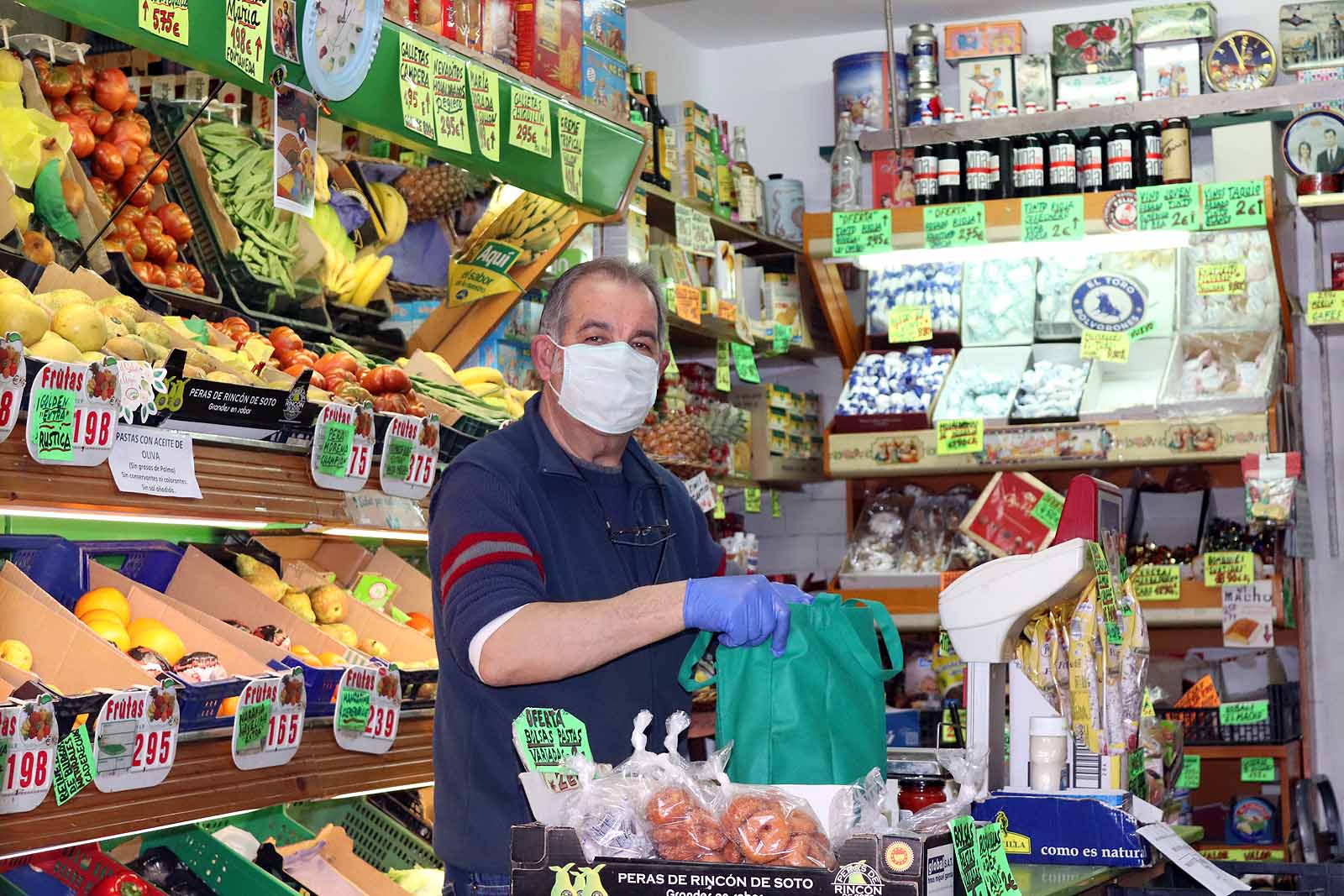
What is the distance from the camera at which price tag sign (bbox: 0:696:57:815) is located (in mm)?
2332

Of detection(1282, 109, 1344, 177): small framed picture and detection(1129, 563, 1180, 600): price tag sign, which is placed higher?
detection(1282, 109, 1344, 177): small framed picture

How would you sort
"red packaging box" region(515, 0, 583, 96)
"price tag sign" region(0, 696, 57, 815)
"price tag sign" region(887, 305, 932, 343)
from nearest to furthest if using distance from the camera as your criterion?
1. "price tag sign" region(0, 696, 57, 815)
2. "red packaging box" region(515, 0, 583, 96)
3. "price tag sign" region(887, 305, 932, 343)

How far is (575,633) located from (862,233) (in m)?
4.25

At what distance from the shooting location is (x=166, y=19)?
8.91ft

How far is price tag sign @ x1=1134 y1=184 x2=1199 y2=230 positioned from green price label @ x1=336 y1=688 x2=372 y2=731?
379 centimetres

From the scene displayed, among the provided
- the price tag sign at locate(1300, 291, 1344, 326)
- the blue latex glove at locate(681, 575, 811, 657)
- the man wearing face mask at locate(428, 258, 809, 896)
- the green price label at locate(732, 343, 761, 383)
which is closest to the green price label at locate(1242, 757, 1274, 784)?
the price tag sign at locate(1300, 291, 1344, 326)

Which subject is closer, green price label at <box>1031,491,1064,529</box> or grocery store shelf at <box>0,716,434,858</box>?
grocery store shelf at <box>0,716,434,858</box>

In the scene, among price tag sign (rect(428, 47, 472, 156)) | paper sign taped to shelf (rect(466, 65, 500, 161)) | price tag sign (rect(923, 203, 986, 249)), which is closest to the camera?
price tag sign (rect(428, 47, 472, 156))

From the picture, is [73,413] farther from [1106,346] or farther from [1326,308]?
[1326,308]

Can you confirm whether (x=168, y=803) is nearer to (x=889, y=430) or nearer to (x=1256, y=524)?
(x=889, y=430)

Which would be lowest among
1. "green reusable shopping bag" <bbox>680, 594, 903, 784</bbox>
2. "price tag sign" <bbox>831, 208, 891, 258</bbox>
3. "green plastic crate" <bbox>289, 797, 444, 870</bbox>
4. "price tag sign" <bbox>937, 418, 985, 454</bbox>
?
"green plastic crate" <bbox>289, 797, 444, 870</bbox>

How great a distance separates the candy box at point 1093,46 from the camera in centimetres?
668

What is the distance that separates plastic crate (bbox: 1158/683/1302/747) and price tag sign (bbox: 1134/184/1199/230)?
1.66 meters

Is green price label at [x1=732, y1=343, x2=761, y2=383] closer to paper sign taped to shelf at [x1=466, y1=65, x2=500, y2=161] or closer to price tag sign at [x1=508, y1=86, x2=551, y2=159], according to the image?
price tag sign at [x1=508, y1=86, x2=551, y2=159]
